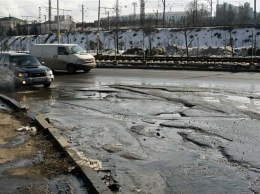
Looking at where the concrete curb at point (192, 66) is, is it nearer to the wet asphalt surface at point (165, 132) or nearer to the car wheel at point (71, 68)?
the car wheel at point (71, 68)

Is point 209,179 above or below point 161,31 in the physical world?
below

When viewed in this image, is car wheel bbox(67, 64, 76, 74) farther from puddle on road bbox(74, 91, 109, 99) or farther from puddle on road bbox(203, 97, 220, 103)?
puddle on road bbox(203, 97, 220, 103)

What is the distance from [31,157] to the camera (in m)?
6.87

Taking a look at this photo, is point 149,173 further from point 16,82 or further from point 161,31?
point 161,31

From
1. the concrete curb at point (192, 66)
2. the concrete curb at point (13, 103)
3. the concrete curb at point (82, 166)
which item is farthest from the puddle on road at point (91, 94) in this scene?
the concrete curb at point (192, 66)

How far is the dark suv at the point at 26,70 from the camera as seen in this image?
17.6m

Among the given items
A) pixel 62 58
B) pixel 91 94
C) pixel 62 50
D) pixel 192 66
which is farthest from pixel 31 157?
pixel 192 66

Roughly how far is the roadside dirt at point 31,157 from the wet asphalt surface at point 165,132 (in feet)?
1.97

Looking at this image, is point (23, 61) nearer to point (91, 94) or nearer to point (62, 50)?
point (91, 94)

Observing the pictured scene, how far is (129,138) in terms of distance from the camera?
8.43 metres

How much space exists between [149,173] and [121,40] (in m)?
72.8

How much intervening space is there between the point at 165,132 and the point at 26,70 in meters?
10.4

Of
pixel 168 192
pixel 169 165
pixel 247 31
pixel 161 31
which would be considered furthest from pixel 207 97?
pixel 161 31

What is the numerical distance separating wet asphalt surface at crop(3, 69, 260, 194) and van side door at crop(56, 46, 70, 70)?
9.01 m
